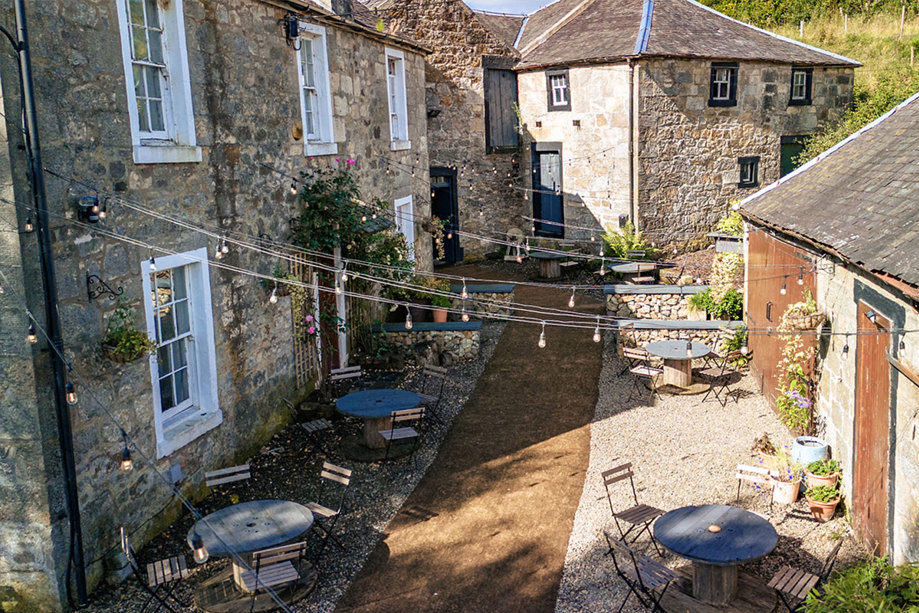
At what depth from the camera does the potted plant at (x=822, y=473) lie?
346 inches

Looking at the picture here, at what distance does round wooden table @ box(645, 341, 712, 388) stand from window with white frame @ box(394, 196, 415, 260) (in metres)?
5.52

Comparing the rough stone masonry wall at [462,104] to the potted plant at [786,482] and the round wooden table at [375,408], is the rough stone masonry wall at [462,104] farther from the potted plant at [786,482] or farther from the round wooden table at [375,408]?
the potted plant at [786,482]

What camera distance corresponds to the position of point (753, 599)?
23.5 feet

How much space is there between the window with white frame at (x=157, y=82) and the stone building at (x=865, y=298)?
6918mm

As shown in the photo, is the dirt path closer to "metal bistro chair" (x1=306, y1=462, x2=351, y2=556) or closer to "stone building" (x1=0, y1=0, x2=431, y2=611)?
"metal bistro chair" (x1=306, y1=462, x2=351, y2=556)

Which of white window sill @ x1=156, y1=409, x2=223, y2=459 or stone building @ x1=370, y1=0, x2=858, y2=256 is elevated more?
stone building @ x1=370, y1=0, x2=858, y2=256

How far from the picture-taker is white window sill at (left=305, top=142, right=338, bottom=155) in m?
12.1


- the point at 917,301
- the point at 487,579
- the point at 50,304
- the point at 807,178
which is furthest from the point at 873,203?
the point at 50,304

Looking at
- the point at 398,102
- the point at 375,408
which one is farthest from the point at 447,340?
the point at 398,102

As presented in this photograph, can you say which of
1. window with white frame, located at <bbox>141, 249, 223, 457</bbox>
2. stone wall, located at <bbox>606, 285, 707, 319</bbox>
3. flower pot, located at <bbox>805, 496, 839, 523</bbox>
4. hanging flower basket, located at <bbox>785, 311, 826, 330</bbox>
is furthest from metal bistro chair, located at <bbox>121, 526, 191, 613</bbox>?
stone wall, located at <bbox>606, 285, 707, 319</bbox>

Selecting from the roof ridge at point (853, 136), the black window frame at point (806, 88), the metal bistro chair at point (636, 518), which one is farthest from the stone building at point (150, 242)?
the black window frame at point (806, 88)

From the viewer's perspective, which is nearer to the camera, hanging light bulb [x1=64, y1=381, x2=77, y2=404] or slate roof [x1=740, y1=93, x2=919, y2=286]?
hanging light bulb [x1=64, y1=381, x2=77, y2=404]

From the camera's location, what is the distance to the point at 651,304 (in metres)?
17.0

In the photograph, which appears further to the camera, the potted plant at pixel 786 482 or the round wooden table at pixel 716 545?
the potted plant at pixel 786 482
